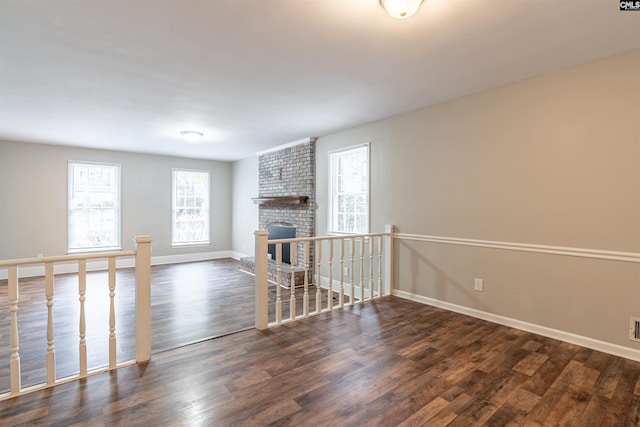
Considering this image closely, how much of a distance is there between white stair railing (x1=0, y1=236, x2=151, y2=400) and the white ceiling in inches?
58.0

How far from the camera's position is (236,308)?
393cm

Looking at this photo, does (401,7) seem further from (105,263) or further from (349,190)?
(105,263)

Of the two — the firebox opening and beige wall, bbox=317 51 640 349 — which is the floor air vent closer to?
beige wall, bbox=317 51 640 349

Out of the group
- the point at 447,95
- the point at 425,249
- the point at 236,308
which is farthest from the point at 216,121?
the point at 425,249

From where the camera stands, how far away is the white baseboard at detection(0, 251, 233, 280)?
5.74m

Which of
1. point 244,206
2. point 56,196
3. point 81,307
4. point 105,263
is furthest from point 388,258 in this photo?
point 56,196

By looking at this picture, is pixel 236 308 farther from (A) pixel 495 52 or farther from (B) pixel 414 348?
(A) pixel 495 52

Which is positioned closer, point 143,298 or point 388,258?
point 143,298

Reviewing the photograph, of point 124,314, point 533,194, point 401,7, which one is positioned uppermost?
point 401,7

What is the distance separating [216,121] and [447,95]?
296cm

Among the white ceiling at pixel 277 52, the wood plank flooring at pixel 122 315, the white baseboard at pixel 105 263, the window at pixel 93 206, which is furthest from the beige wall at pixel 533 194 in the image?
the window at pixel 93 206

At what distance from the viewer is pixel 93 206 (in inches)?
250

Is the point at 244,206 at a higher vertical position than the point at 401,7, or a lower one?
lower

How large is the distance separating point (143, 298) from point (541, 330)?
3.39 metres
